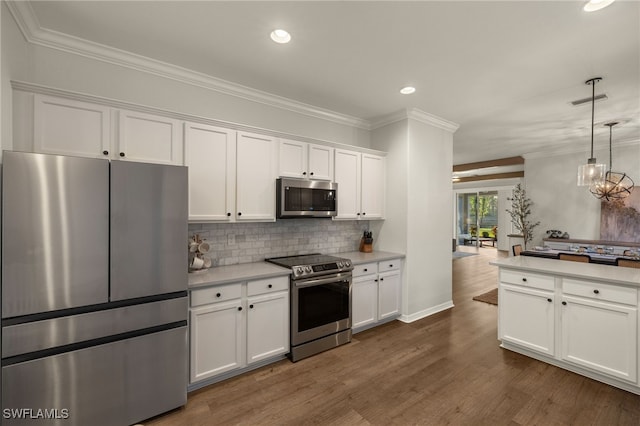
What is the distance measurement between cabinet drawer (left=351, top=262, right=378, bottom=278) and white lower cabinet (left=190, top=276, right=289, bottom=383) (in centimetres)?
97

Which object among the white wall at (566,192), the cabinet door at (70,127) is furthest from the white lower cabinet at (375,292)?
the white wall at (566,192)

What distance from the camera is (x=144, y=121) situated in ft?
7.72

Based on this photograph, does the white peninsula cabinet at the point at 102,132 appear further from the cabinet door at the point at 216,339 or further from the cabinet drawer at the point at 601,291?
the cabinet drawer at the point at 601,291

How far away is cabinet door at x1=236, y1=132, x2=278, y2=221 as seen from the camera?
287 centimetres

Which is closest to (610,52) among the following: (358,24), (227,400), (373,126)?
(358,24)

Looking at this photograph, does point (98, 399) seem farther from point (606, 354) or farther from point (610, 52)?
point (610, 52)

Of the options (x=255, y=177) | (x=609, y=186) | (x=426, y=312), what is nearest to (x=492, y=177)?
(x=609, y=186)

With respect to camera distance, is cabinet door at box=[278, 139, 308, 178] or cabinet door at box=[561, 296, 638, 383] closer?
cabinet door at box=[561, 296, 638, 383]

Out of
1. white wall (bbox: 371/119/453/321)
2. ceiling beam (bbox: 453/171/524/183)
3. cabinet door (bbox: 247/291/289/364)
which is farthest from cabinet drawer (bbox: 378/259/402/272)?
ceiling beam (bbox: 453/171/524/183)

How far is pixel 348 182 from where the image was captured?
12.5ft

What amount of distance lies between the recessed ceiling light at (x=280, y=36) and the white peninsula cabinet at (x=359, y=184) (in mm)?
1555

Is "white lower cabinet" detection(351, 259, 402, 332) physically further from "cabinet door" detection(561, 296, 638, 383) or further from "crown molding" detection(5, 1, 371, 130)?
"crown molding" detection(5, 1, 371, 130)

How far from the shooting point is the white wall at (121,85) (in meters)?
2.02

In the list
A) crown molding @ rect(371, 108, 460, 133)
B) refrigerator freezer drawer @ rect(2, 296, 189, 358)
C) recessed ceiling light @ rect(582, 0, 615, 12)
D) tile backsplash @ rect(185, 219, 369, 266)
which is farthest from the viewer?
crown molding @ rect(371, 108, 460, 133)
